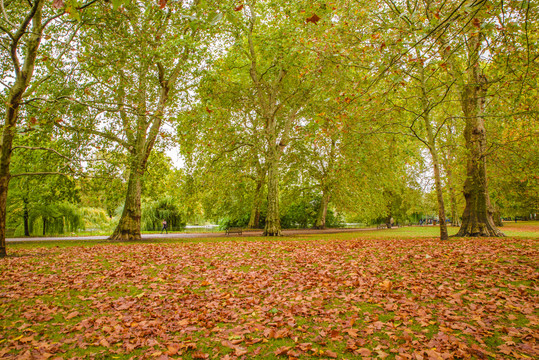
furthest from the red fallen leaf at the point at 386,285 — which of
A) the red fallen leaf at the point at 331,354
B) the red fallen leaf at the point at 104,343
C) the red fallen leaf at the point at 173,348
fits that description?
the red fallen leaf at the point at 104,343

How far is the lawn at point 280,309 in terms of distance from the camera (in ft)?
12.6

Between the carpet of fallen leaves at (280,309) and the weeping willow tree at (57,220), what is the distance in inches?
856

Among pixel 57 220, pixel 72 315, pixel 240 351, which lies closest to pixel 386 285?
pixel 240 351

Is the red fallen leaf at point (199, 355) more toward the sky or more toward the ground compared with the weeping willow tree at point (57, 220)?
more toward the ground

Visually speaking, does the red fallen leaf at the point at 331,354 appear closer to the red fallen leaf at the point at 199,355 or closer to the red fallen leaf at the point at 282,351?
the red fallen leaf at the point at 282,351

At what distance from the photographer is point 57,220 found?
90.6 feet

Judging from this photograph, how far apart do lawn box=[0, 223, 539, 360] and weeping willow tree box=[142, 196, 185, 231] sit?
26.3 m

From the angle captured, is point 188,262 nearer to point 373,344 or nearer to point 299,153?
point 373,344

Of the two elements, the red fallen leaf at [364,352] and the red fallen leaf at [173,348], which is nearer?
the red fallen leaf at [364,352]

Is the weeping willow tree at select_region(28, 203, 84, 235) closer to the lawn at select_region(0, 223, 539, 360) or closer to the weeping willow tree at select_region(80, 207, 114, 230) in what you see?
the weeping willow tree at select_region(80, 207, 114, 230)

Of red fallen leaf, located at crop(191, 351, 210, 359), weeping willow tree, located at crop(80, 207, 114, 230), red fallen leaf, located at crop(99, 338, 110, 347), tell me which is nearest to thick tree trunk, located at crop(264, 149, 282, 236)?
red fallen leaf, located at crop(99, 338, 110, 347)

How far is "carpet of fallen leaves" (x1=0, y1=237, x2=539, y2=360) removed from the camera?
3850 mm

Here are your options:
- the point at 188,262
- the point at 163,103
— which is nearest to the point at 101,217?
the point at 163,103

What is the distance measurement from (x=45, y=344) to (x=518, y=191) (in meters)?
21.5
